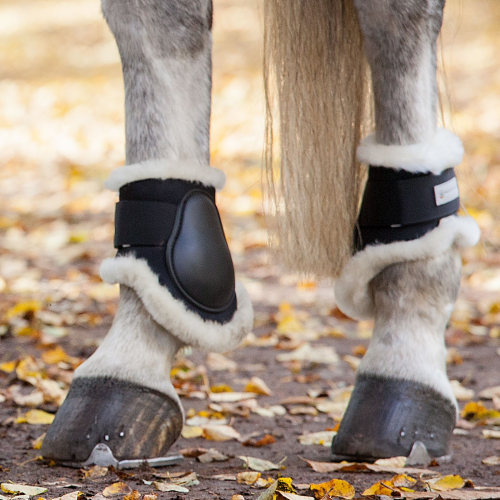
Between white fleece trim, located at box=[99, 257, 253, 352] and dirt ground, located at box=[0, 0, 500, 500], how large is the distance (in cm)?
22

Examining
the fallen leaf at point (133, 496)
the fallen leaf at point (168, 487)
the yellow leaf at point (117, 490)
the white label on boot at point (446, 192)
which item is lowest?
the fallen leaf at point (168, 487)

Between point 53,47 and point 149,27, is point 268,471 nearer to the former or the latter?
point 149,27

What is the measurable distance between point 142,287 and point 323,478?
421mm

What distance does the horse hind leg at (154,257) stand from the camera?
1.27m

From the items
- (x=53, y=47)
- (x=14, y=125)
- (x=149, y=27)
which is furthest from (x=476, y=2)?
(x=149, y=27)

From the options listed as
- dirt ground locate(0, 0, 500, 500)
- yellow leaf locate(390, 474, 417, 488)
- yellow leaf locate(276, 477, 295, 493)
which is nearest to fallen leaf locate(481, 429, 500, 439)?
dirt ground locate(0, 0, 500, 500)

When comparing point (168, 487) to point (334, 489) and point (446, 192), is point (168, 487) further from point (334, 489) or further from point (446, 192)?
point (446, 192)

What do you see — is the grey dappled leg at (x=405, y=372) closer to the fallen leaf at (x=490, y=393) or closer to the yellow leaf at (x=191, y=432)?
the yellow leaf at (x=191, y=432)

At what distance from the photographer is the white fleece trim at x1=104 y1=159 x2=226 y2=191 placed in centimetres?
130

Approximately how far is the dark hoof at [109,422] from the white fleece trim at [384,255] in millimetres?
413

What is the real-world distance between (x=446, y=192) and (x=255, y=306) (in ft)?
5.25

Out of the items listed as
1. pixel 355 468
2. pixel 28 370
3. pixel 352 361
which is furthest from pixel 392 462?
pixel 28 370

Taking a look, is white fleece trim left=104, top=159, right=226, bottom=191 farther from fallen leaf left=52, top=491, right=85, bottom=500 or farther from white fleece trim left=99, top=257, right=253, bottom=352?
fallen leaf left=52, top=491, right=85, bottom=500

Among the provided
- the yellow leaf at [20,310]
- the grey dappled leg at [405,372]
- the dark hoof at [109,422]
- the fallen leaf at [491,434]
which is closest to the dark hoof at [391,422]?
the grey dappled leg at [405,372]
